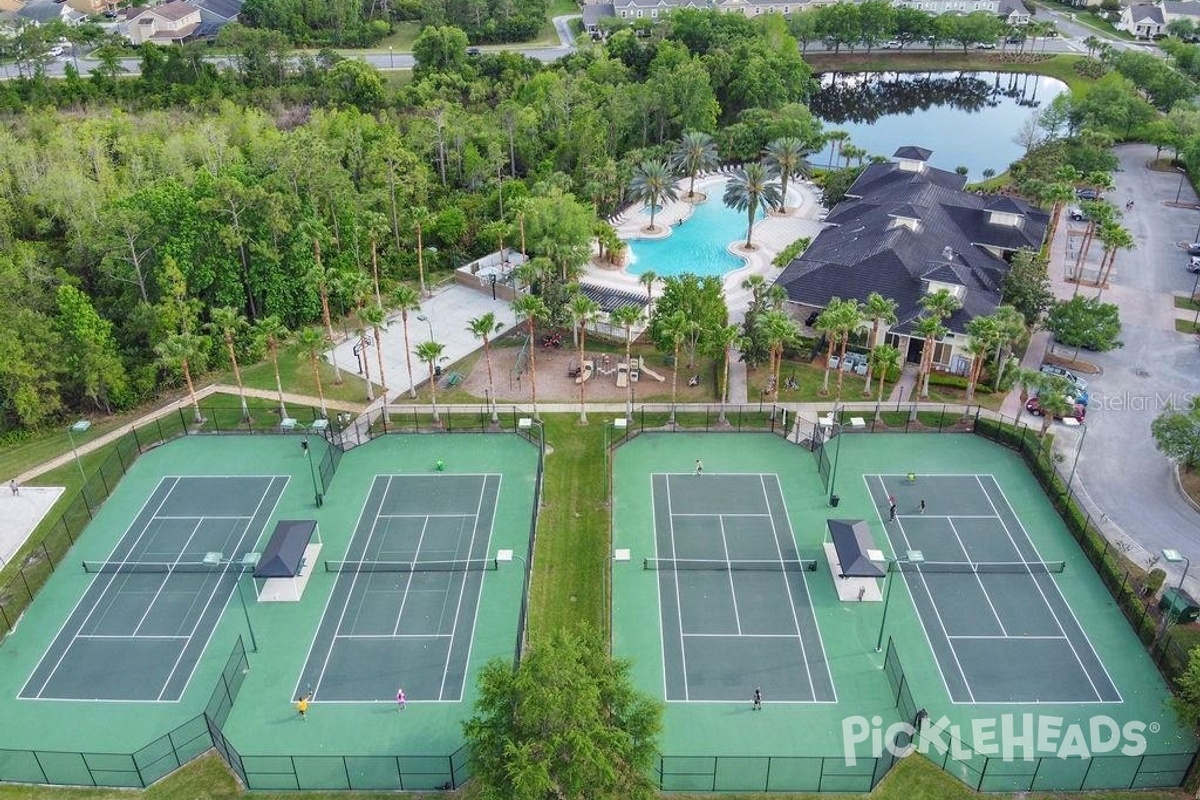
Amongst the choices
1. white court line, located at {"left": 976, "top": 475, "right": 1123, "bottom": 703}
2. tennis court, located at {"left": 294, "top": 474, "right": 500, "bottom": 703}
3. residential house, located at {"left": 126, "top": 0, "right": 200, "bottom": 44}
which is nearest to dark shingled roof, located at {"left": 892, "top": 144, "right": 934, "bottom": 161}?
white court line, located at {"left": 976, "top": 475, "right": 1123, "bottom": 703}

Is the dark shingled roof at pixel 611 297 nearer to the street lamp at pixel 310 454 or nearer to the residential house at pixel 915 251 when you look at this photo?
the residential house at pixel 915 251

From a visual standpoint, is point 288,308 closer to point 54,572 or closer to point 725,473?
point 54,572

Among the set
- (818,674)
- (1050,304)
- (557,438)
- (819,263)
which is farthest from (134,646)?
(1050,304)

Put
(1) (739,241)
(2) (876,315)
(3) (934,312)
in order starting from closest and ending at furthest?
(2) (876,315) → (3) (934,312) → (1) (739,241)

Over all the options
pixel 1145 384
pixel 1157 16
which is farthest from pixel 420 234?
pixel 1157 16

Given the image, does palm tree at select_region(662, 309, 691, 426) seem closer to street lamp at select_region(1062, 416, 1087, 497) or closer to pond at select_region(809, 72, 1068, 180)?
street lamp at select_region(1062, 416, 1087, 497)

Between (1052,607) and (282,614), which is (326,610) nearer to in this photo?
(282,614)
